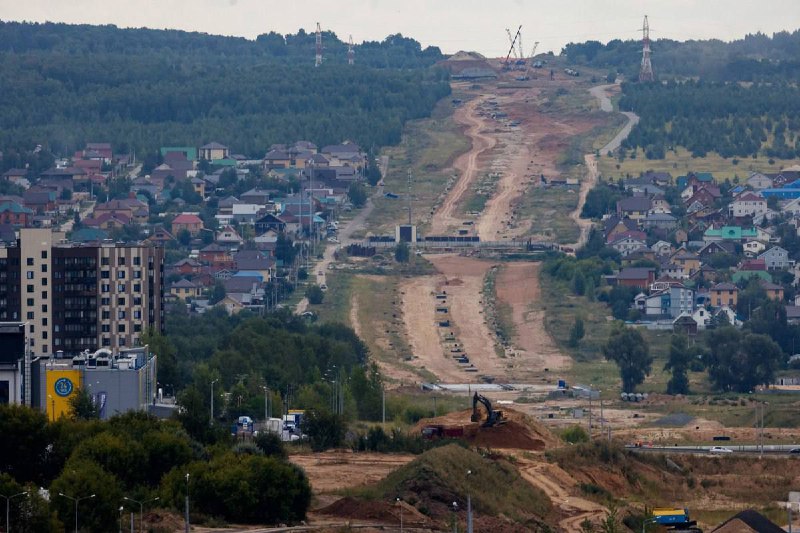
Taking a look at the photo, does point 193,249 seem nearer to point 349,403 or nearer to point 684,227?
point 684,227

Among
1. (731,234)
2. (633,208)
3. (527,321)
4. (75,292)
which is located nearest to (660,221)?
(633,208)

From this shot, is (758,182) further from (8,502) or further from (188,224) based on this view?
(8,502)

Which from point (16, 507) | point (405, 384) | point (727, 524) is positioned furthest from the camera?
point (405, 384)

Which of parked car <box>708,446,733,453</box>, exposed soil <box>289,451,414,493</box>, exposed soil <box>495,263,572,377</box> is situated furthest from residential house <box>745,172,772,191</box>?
exposed soil <box>289,451,414,493</box>

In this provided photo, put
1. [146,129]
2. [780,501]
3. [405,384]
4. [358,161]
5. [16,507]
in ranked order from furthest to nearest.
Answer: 1. [146,129]
2. [358,161]
3. [405,384]
4. [780,501]
5. [16,507]

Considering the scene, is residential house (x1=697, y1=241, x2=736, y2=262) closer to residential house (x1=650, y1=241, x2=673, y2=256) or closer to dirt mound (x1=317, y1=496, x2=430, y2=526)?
residential house (x1=650, y1=241, x2=673, y2=256)

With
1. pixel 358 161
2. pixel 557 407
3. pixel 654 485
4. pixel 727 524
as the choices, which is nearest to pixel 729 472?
pixel 654 485

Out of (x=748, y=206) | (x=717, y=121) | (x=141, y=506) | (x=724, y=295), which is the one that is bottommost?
(x=724, y=295)
